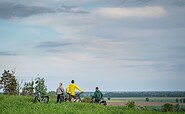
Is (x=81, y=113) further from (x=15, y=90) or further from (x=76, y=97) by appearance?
(x=15, y=90)

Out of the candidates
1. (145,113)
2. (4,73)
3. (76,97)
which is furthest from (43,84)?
(145,113)

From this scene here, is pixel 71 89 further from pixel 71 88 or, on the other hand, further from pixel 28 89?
→ pixel 28 89

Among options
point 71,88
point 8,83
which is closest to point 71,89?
point 71,88

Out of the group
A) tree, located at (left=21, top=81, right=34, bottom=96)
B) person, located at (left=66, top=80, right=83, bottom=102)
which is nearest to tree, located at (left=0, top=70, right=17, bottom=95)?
tree, located at (left=21, top=81, right=34, bottom=96)

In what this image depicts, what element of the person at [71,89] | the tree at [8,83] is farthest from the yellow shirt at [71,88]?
the tree at [8,83]

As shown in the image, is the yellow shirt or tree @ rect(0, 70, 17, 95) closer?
the yellow shirt

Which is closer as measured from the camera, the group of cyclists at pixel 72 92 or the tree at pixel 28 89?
the group of cyclists at pixel 72 92

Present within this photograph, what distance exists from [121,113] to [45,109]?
18.0 feet

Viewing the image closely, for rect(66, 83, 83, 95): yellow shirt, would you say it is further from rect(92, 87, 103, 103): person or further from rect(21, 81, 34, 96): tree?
rect(21, 81, 34, 96): tree

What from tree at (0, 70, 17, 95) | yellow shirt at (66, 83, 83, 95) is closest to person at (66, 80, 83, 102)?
yellow shirt at (66, 83, 83, 95)

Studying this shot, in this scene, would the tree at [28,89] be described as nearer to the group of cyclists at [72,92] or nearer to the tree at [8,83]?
the tree at [8,83]

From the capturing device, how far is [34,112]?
27453 millimetres

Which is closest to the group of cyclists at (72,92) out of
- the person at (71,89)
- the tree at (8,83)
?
the person at (71,89)

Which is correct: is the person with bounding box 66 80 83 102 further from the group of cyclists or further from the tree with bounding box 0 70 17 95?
the tree with bounding box 0 70 17 95
